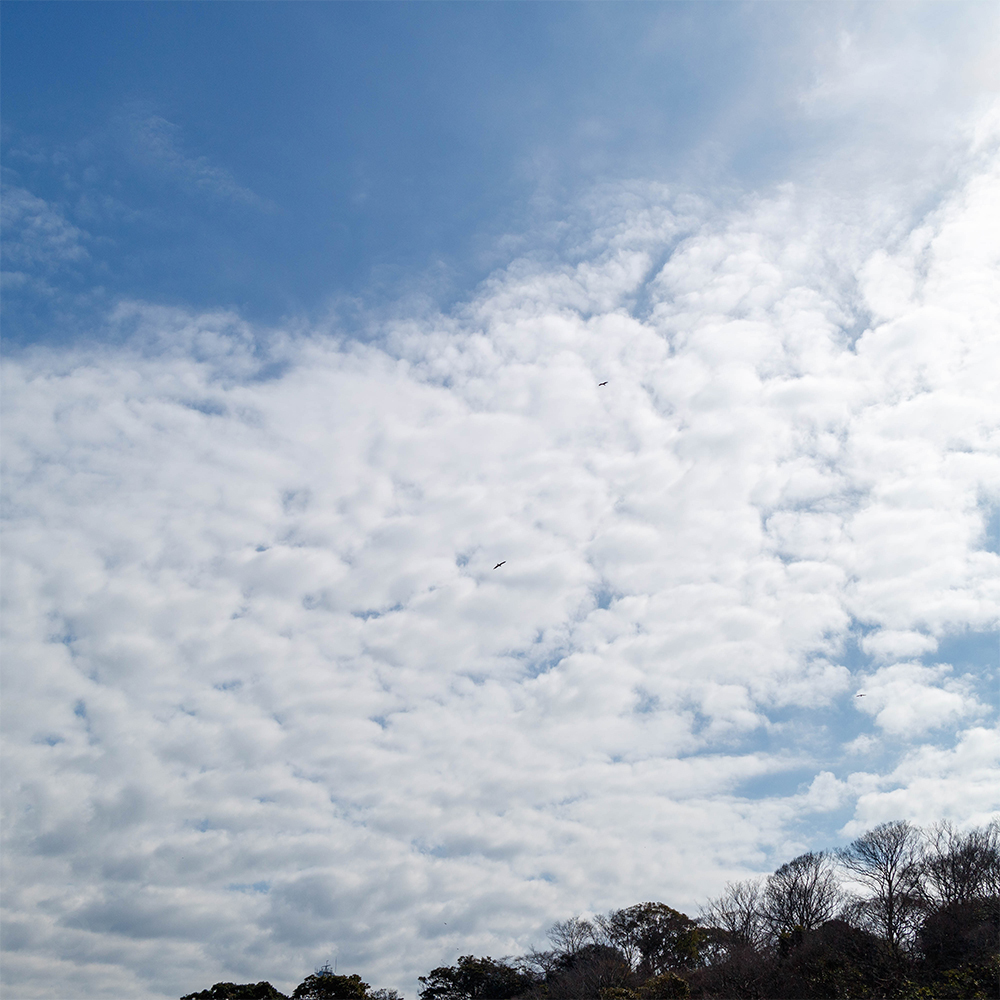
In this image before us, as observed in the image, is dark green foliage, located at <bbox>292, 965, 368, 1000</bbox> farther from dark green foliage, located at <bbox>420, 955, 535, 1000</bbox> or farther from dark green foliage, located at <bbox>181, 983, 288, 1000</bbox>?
dark green foliage, located at <bbox>420, 955, 535, 1000</bbox>

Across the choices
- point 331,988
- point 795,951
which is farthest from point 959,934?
point 331,988

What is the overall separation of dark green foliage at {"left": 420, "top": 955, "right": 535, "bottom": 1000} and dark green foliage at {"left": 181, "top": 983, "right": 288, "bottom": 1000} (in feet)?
83.3

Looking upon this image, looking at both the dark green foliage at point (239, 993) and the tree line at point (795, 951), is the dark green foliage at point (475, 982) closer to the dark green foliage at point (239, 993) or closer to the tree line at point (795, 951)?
the tree line at point (795, 951)

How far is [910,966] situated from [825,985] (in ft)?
18.5

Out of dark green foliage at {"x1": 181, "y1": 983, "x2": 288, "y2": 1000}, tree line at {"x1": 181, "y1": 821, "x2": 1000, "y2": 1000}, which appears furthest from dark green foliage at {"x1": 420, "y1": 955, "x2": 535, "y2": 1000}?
dark green foliage at {"x1": 181, "y1": 983, "x2": 288, "y2": 1000}

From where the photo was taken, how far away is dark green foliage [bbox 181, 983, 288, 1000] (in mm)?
54094

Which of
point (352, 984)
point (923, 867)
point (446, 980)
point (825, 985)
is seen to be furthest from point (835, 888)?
point (352, 984)

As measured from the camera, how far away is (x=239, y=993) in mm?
54656

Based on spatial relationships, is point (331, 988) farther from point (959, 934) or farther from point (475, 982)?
point (959, 934)

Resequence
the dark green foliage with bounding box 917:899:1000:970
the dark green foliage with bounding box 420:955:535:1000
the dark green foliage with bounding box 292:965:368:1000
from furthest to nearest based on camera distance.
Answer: the dark green foliage with bounding box 420:955:535:1000 → the dark green foliage with bounding box 292:965:368:1000 → the dark green foliage with bounding box 917:899:1000:970

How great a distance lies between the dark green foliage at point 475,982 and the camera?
7488 centimetres

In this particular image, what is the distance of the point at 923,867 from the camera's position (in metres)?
61.4

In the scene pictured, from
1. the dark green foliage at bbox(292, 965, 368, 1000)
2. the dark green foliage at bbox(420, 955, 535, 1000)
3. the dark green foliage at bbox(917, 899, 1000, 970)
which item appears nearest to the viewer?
the dark green foliage at bbox(917, 899, 1000, 970)

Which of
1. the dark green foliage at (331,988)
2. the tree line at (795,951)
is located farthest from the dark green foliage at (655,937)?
the dark green foliage at (331,988)
